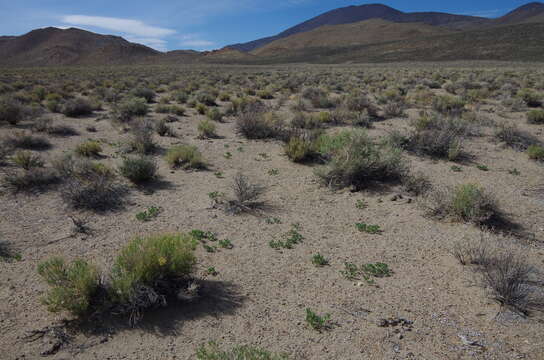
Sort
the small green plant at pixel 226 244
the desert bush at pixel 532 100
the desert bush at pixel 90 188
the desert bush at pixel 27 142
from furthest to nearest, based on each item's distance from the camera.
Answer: the desert bush at pixel 532 100 < the desert bush at pixel 27 142 < the desert bush at pixel 90 188 < the small green plant at pixel 226 244

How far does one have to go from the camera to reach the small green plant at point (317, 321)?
3348 millimetres

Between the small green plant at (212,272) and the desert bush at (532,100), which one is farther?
the desert bush at (532,100)

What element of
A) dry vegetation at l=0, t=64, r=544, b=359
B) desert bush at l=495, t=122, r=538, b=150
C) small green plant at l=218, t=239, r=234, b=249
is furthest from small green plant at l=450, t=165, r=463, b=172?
small green plant at l=218, t=239, r=234, b=249

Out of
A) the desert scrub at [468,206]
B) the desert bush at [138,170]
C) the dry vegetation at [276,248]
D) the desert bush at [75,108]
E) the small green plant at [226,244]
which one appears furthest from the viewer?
the desert bush at [75,108]

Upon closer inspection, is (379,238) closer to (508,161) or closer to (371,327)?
(371,327)

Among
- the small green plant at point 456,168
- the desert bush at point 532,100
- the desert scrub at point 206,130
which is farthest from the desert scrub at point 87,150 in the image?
the desert bush at point 532,100

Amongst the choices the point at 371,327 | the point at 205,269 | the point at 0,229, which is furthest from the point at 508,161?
the point at 0,229

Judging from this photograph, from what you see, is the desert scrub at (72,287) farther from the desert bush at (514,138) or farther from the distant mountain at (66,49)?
the distant mountain at (66,49)

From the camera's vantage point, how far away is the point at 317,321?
338 cm

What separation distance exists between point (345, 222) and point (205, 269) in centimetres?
260

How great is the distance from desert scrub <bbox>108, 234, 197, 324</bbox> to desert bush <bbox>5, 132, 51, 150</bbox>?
23.8 feet

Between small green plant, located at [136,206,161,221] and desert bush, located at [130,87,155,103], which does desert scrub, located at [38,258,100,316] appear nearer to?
small green plant, located at [136,206,161,221]

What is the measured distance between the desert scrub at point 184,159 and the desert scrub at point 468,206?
5346mm

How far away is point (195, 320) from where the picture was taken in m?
3.43
